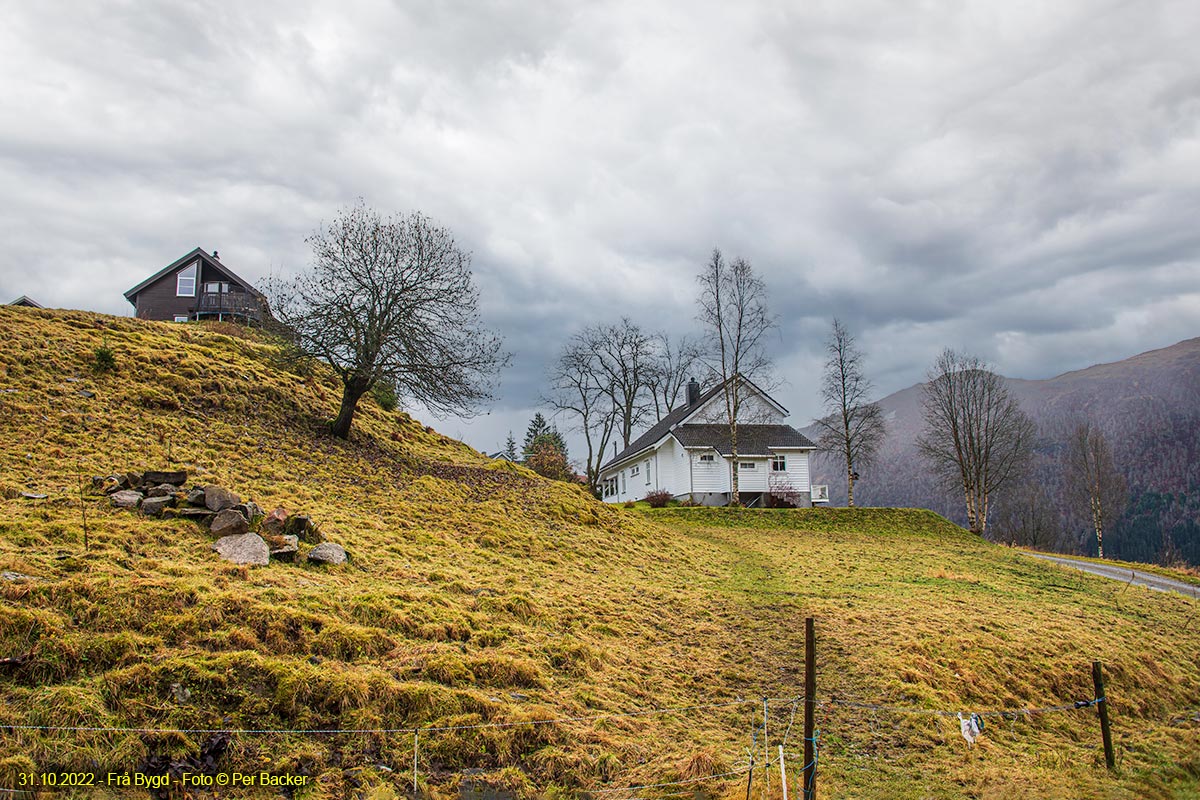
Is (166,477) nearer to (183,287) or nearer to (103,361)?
(103,361)

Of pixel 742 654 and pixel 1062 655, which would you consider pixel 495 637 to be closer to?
pixel 742 654

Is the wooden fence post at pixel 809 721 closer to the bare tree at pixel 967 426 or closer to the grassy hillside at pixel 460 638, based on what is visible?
the grassy hillside at pixel 460 638

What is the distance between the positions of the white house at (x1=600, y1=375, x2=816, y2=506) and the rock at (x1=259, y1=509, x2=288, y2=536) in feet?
95.8

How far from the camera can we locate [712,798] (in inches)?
293

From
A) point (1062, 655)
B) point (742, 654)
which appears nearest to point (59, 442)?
point (742, 654)

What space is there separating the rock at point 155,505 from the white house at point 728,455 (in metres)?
30.3

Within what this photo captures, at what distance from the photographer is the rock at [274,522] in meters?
12.6

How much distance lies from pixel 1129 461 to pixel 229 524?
158 m

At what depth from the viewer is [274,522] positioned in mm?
12695

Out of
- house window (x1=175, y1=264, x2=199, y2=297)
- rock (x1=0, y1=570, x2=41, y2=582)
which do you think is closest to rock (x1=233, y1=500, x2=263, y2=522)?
rock (x1=0, y1=570, x2=41, y2=582)

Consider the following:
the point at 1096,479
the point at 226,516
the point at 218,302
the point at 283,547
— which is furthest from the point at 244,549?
the point at 1096,479

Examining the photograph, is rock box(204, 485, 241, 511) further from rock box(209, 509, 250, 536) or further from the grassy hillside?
the grassy hillside

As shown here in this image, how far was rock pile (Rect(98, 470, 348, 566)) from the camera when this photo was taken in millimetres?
11695

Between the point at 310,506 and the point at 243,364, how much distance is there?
12.8 m
